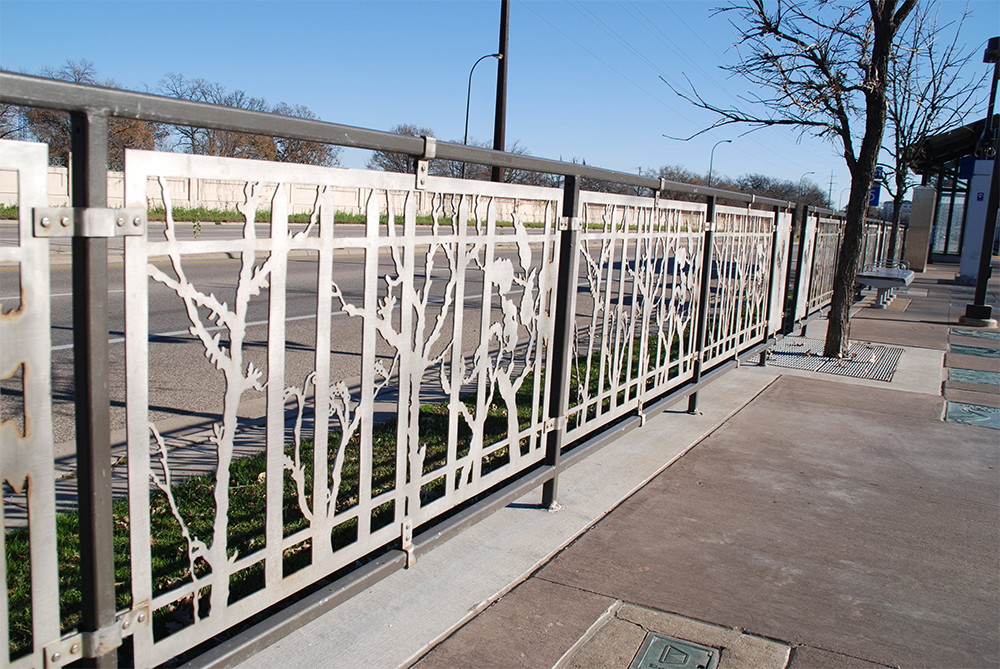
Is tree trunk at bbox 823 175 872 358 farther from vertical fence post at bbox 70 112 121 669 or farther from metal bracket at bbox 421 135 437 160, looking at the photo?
vertical fence post at bbox 70 112 121 669

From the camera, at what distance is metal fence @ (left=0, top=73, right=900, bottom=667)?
173cm

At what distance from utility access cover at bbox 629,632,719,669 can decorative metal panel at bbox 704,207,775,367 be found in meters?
3.74

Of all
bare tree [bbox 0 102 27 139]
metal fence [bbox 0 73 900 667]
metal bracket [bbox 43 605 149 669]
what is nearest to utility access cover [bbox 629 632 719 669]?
metal fence [bbox 0 73 900 667]

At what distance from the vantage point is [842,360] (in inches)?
339

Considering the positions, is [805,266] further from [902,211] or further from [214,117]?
[902,211]

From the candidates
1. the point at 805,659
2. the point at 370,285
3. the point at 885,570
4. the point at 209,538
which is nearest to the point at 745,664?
the point at 805,659

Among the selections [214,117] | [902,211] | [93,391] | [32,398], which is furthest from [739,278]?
[902,211]

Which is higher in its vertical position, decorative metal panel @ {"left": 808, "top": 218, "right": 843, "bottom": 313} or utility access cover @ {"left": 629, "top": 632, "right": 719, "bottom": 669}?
decorative metal panel @ {"left": 808, "top": 218, "right": 843, "bottom": 313}

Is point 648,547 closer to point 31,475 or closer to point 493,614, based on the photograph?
point 493,614

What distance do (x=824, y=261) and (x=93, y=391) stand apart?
1245cm

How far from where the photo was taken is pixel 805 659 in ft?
9.00

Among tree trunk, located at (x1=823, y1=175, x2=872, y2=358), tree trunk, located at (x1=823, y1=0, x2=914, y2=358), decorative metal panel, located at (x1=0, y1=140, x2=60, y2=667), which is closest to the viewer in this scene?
decorative metal panel, located at (x1=0, y1=140, x2=60, y2=667)

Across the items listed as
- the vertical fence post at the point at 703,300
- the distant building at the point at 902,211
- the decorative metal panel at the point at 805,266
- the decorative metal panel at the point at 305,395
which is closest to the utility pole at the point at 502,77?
the distant building at the point at 902,211

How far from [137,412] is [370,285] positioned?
833mm
